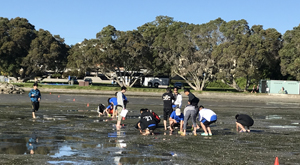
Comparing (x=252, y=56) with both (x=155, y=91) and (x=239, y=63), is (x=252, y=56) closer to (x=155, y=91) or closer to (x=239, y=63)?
(x=239, y=63)

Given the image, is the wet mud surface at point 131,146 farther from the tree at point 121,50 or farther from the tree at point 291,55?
the tree at point 121,50

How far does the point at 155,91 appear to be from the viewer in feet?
199

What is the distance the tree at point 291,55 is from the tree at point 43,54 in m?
38.2

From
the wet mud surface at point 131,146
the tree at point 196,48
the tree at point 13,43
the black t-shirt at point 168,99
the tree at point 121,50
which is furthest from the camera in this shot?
the tree at point 13,43

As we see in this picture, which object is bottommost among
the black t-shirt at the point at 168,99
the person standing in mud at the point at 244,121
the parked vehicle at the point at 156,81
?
the person standing in mud at the point at 244,121

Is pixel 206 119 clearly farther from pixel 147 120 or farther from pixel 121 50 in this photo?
pixel 121 50

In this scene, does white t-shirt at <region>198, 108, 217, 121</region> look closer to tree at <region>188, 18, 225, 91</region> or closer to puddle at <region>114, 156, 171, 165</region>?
puddle at <region>114, 156, 171, 165</region>

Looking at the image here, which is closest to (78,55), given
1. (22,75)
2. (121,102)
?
(22,75)

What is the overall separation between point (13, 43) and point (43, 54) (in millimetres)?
5205

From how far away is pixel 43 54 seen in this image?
72.1 m

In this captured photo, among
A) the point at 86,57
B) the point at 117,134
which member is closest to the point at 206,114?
the point at 117,134

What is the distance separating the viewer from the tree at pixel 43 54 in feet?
236

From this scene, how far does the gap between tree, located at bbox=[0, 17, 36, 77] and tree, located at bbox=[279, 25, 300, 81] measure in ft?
141

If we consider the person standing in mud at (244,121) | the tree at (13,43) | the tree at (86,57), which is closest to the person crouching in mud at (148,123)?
the person standing in mud at (244,121)
